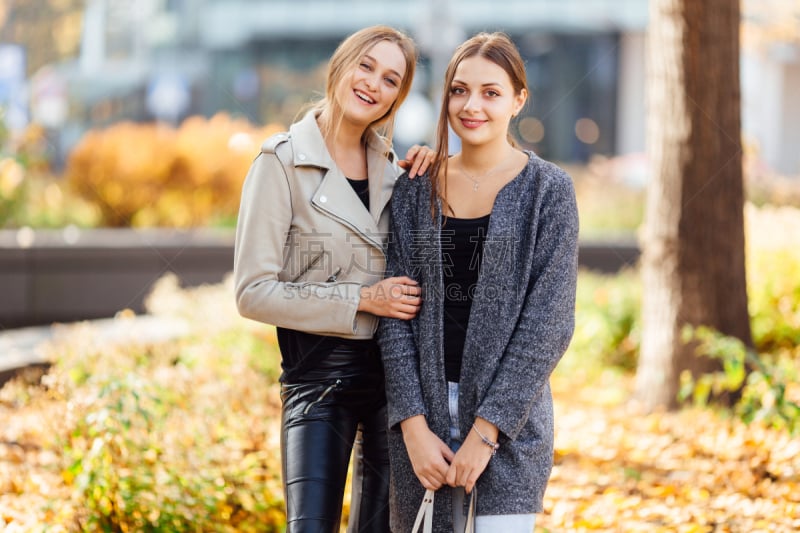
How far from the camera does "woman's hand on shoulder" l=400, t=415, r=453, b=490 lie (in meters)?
2.44

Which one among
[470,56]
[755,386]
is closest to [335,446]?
[470,56]

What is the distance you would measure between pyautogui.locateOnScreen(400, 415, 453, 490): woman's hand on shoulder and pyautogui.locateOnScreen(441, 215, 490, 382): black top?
16 cm

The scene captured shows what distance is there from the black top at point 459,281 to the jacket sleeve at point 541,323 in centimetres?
15

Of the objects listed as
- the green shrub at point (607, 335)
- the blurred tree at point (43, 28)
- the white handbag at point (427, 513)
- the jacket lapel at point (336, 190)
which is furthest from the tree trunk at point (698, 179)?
the blurred tree at point (43, 28)

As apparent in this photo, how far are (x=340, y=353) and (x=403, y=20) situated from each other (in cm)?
2273

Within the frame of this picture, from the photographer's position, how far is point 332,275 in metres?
2.67

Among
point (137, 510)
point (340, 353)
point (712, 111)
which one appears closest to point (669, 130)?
point (712, 111)

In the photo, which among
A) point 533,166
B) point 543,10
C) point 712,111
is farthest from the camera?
point 543,10

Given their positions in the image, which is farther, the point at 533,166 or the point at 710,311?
the point at 710,311

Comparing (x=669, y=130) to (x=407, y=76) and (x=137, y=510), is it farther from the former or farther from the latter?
(x=137, y=510)

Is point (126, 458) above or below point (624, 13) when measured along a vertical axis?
below

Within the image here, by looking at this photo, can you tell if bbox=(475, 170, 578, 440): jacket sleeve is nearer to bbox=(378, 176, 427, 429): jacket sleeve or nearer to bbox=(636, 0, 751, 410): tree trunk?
bbox=(378, 176, 427, 429): jacket sleeve

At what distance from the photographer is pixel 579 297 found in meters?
6.99

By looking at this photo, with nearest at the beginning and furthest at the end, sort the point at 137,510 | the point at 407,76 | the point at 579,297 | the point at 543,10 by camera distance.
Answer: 1. the point at 407,76
2. the point at 137,510
3. the point at 579,297
4. the point at 543,10
